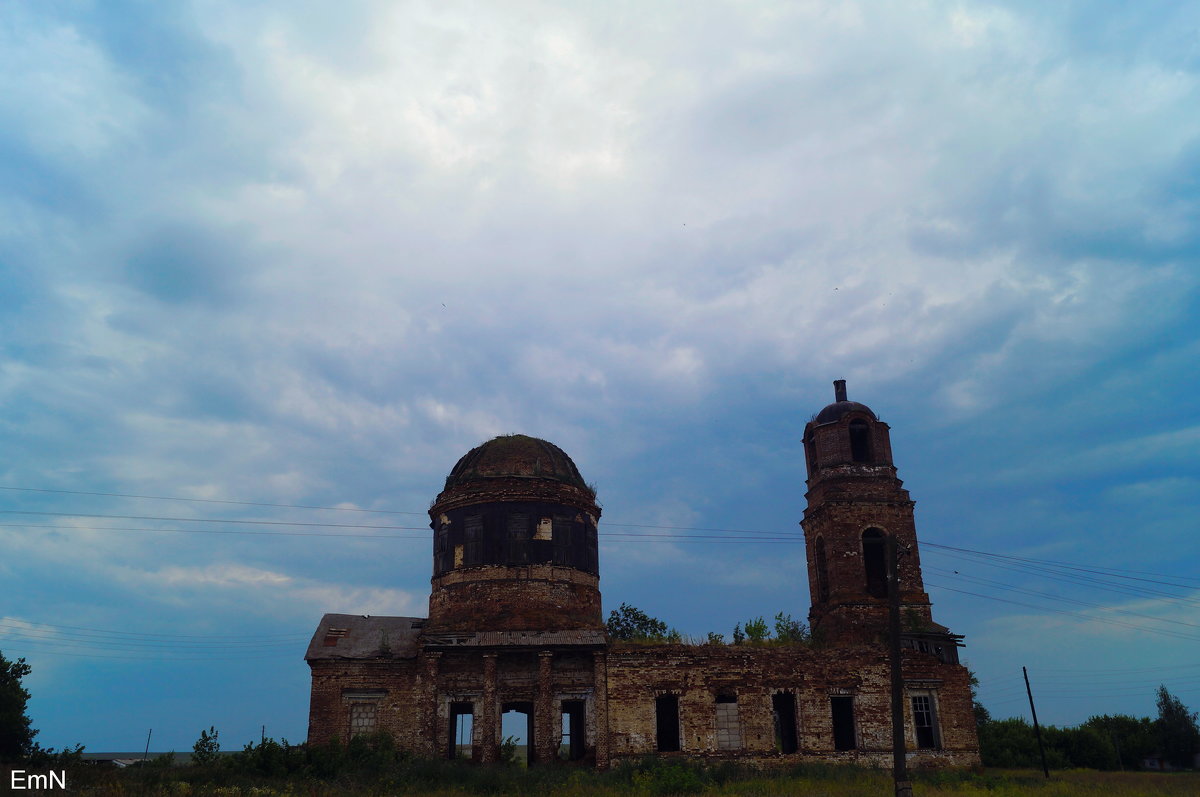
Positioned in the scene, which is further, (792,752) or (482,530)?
(482,530)

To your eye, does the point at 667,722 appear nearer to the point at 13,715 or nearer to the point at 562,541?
the point at 562,541

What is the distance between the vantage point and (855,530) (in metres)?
28.2

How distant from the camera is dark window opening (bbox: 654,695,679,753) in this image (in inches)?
993

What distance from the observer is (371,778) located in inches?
823

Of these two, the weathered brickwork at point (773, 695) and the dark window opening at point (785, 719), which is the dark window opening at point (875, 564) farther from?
the dark window opening at point (785, 719)

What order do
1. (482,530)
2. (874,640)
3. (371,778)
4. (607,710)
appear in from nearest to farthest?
(371,778) → (607,710) → (874,640) → (482,530)

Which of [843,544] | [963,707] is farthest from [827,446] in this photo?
[963,707]

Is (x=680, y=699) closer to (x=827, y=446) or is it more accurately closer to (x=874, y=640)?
(x=874, y=640)

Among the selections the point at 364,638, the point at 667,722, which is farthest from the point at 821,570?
the point at 364,638

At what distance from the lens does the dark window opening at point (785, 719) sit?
86.2ft

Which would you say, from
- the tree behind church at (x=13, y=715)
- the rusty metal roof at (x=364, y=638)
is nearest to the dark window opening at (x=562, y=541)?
the rusty metal roof at (x=364, y=638)

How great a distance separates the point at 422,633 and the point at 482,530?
409 centimetres

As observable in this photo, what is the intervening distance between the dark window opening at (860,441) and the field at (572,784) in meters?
10.6

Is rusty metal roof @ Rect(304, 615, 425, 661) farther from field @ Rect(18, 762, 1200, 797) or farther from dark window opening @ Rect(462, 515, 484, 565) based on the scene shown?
field @ Rect(18, 762, 1200, 797)
